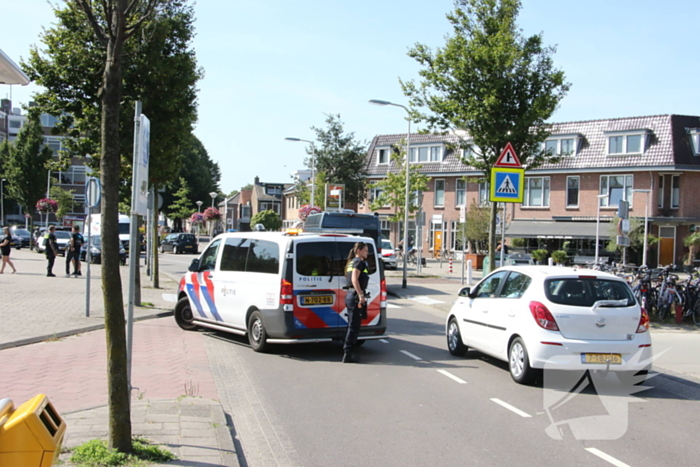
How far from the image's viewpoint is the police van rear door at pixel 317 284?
32.3 ft

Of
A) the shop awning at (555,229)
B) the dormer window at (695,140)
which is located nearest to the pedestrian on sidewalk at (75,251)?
the shop awning at (555,229)

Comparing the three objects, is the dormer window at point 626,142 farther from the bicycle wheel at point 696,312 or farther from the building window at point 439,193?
the bicycle wheel at point 696,312

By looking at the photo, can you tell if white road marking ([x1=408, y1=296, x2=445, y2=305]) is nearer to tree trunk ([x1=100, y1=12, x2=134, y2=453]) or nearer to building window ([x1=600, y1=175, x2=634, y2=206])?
tree trunk ([x1=100, y1=12, x2=134, y2=453])

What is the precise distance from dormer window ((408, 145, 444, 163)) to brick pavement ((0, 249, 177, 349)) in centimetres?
3415

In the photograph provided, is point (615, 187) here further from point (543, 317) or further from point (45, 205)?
point (45, 205)

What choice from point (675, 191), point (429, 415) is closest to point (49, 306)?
point (429, 415)

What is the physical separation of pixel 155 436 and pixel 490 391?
4209 mm

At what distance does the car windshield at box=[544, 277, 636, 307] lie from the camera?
8.13 metres

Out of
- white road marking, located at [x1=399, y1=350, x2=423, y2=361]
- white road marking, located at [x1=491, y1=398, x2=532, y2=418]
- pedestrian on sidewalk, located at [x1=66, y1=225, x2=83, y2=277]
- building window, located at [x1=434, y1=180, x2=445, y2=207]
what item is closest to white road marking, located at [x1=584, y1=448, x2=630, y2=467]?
white road marking, located at [x1=491, y1=398, x2=532, y2=418]

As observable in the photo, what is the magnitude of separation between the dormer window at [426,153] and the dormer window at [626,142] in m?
13.9

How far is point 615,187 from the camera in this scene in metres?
43.9

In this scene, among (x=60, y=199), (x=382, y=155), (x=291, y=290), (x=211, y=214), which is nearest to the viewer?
(x=291, y=290)

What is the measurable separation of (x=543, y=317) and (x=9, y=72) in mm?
6333

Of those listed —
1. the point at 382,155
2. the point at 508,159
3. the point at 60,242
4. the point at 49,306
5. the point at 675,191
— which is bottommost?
the point at 49,306
